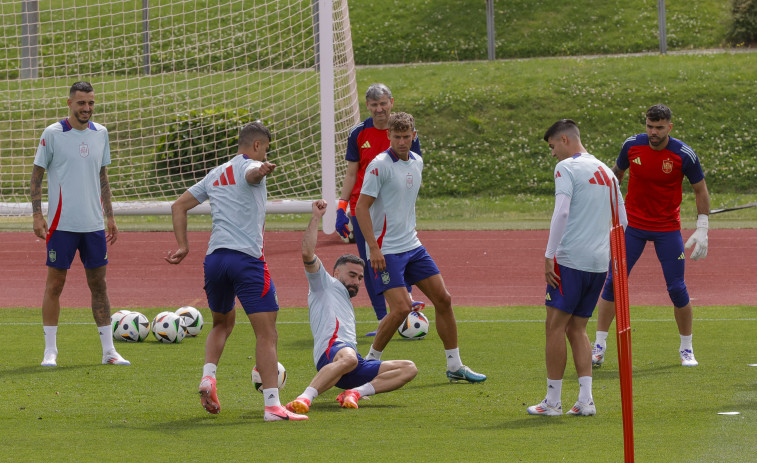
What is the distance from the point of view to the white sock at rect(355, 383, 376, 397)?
727 cm

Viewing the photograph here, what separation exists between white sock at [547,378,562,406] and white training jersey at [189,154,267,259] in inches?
80.6

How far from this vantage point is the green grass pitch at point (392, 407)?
5.72 m

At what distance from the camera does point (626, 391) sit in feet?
14.6

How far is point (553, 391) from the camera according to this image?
678cm

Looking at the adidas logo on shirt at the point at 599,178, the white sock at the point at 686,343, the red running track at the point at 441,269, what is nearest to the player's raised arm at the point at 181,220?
the adidas logo on shirt at the point at 599,178

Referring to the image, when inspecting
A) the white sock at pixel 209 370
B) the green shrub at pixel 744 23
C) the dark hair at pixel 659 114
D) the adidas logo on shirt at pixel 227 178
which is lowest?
the white sock at pixel 209 370

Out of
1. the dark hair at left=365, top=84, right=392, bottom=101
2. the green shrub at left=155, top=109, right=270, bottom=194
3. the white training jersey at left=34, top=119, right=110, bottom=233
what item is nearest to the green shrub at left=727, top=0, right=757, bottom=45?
the green shrub at left=155, top=109, right=270, bottom=194

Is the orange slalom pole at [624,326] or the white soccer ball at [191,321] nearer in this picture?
the orange slalom pole at [624,326]

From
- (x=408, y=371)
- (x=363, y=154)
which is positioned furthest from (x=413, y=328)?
(x=408, y=371)

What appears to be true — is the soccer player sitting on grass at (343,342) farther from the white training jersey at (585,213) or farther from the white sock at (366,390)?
the white training jersey at (585,213)

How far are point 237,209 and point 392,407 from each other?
1669 mm

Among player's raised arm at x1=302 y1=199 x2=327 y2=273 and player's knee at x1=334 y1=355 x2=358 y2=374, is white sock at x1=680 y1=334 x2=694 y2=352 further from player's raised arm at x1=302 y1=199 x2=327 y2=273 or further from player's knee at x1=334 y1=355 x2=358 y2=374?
player's raised arm at x1=302 y1=199 x2=327 y2=273

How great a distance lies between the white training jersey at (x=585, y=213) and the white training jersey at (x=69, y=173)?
156 inches

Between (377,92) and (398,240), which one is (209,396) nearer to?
(398,240)
